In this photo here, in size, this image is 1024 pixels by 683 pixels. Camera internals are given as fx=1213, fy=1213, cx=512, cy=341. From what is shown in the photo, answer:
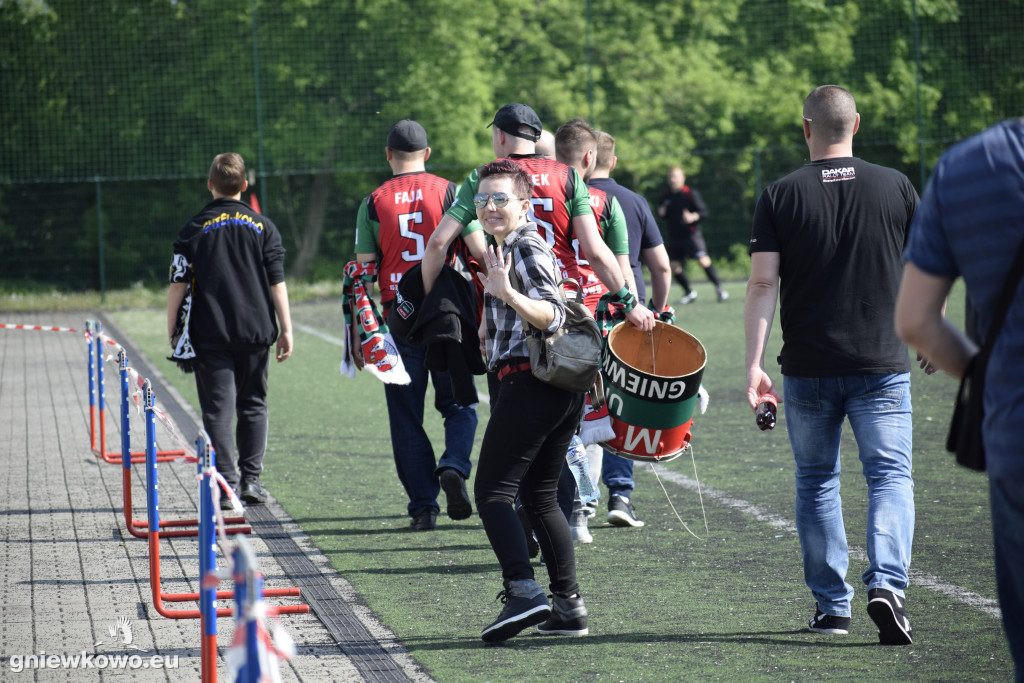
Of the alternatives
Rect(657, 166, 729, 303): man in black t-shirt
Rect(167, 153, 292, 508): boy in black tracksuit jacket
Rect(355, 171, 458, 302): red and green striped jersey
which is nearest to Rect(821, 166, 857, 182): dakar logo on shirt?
Rect(355, 171, 458, 302): red and green striped jersey

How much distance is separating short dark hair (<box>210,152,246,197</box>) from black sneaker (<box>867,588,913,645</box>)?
4.17 metres

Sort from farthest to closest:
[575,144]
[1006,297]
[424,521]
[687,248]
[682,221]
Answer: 1. [682,221]
2. [687,248]
3. [424,521]
4. [575,144]
5. [1006,297]

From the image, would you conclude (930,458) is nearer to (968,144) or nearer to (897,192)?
(897,192)

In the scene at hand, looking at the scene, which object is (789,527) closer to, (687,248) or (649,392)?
(649,392)

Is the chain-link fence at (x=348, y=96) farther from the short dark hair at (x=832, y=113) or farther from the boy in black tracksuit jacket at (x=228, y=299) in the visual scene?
the short dark hair at (x=832, y=113)

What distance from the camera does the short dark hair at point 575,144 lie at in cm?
613

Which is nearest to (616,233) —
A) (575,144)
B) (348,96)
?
(575,144)

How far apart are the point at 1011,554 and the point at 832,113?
2.30 meters

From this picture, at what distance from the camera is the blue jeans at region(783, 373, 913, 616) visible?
4.35m

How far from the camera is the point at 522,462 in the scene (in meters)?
4.44

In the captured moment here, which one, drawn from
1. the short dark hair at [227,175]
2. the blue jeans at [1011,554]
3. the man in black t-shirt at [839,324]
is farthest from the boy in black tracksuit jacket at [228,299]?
the blue jeans at [1011,554]

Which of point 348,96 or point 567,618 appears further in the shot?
point 348,96

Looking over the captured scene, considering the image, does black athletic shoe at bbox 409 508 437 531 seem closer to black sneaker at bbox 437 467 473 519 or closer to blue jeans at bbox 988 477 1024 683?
black sneaker at bbox 437 467 473 519

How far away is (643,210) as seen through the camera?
6746mm
